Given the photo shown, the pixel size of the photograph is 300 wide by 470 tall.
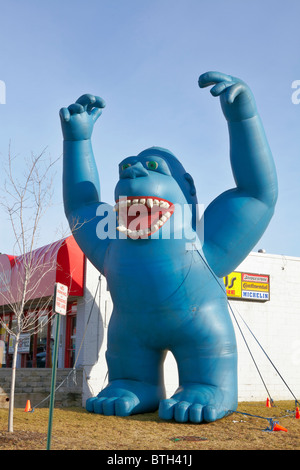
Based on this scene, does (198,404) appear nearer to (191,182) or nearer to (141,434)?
(141,434)

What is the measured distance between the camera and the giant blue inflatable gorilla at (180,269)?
309 inches

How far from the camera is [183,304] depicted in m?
7.94

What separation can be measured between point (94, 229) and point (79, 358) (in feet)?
10.8

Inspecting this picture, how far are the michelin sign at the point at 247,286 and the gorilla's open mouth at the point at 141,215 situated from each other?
15.8ft

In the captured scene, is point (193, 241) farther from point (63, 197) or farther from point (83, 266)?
point (83, 266)

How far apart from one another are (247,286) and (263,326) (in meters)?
1.13

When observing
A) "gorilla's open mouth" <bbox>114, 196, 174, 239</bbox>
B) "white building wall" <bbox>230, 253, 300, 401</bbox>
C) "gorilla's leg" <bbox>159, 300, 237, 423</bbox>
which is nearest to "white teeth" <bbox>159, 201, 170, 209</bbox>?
"gorilla's open mouth" <bbox>114, 196, 174, 239</bbox>

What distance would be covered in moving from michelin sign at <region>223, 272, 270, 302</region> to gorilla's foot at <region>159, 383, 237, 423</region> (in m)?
4.78

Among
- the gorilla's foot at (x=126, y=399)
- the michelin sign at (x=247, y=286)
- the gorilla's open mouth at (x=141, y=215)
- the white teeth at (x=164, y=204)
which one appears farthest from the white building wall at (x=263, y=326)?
the white teeth at (x=164, y=204)

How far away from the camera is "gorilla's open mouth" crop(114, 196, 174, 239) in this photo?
7.96 m

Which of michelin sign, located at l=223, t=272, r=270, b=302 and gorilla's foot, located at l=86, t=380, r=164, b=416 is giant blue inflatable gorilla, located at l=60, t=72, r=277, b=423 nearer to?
gorilla's foot, located at l=86, t=380, r=164, b=416

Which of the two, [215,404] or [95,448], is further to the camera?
[215,404]
